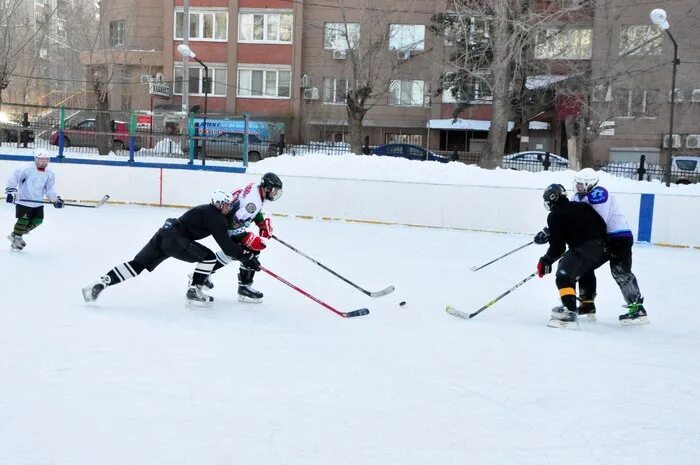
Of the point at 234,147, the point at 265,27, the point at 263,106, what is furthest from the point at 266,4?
the point at 234,147

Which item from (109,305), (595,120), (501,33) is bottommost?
(109,305)

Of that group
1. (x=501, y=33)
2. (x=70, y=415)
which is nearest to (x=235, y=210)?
(x=70, y=415)

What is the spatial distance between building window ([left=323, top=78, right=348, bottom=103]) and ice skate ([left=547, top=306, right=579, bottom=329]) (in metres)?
21.8

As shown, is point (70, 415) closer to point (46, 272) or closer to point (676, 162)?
point (46, 272)

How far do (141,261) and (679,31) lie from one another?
69.8 feet

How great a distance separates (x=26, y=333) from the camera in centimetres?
487

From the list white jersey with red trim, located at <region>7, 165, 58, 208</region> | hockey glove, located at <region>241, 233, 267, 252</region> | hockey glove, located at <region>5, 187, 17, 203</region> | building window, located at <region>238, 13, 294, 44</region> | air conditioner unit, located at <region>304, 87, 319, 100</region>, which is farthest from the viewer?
building window, located at <region>238, 13, 294, 44</region>

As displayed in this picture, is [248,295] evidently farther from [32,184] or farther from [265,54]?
[265,54]

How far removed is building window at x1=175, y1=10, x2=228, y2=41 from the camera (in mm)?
27875

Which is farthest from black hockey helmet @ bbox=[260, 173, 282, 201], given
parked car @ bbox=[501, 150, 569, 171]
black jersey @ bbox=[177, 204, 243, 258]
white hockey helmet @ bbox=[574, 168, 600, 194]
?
parked car @ bbox=[501, 150, 569, 171]

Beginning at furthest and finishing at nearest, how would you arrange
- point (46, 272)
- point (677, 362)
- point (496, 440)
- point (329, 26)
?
point (329, 26)
point (46, 272)
point (677, 362)
point (496, 440)

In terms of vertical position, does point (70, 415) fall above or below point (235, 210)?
below

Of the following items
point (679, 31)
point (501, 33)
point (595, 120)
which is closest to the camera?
point (501, 33)

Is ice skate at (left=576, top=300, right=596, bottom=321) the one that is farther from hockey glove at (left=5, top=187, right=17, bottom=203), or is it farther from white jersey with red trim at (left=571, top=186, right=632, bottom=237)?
hockey glove at (left=5, top=187, right=17, bottom=203)
